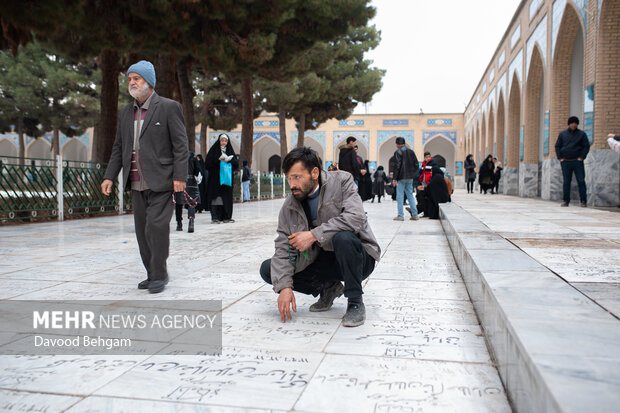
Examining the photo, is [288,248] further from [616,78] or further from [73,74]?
[73,74]

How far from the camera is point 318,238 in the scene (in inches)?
92.5

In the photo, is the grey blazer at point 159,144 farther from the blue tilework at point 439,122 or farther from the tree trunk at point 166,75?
the blue tilework at point 439,122

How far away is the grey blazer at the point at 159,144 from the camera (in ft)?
10.4

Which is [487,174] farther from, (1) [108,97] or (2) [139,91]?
(2) [139,91]

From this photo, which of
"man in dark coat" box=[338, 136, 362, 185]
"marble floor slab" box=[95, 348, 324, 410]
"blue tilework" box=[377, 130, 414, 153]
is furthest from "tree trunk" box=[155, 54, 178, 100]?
"blue tilework" box=[377, 130, 414, 153]

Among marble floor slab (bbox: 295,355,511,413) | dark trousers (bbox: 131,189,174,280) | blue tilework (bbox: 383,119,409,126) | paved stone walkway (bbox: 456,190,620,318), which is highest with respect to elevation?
blue tilework (bbox: 383,119,409,126)

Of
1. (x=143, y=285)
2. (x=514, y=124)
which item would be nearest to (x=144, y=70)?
(x=143, y=285)

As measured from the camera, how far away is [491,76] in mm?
21891

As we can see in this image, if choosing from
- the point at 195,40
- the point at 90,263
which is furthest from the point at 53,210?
the point at 90,263

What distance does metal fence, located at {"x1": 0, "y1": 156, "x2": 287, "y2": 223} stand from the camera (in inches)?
290

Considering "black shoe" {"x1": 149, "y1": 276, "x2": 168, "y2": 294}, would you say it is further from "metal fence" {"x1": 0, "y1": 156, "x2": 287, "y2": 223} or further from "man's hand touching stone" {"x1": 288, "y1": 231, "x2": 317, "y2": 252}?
"metal fence" {"x1": 0, "y1": 156, "x2": 287, "y2": 223}

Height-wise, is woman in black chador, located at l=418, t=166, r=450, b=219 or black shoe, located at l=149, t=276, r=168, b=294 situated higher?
woman in black chador, located at l=418, t=166, r=450, b=219

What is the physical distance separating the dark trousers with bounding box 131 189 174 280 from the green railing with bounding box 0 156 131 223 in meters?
5.01

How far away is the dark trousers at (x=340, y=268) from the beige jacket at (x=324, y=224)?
0.15 ft
